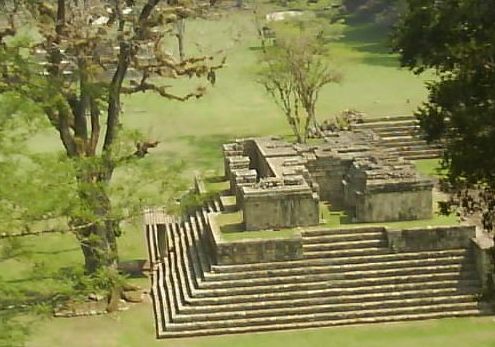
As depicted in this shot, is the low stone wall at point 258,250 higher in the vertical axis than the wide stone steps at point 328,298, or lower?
higher

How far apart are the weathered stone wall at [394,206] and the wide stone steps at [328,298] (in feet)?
6.02

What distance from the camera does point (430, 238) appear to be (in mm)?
17562

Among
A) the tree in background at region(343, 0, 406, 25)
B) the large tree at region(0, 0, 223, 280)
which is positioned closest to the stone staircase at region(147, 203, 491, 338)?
the large tree at region(0, 0, 223, 280)

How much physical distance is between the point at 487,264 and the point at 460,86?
6712mm

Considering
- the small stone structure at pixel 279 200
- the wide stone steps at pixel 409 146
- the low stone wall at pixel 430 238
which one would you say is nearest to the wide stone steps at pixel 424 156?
the wide stone steps at pixel 409 146

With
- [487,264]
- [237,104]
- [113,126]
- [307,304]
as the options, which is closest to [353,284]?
[307,304]

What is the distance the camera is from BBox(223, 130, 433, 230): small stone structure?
17.9m

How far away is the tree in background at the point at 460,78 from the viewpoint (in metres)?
10.7

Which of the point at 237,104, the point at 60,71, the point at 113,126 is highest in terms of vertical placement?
the point at 60,71

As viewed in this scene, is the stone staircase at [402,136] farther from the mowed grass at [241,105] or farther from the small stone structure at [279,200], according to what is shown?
the small stone structure at [279,200]

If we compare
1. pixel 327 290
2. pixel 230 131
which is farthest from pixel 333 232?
pixel 230 131

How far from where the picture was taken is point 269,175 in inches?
816

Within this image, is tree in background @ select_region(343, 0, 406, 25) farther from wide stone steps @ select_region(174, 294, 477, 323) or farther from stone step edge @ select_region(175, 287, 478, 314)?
wide stone steps @ select_region(174, 294, 477, 323)

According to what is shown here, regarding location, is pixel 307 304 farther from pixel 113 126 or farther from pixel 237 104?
pixel 237 104
